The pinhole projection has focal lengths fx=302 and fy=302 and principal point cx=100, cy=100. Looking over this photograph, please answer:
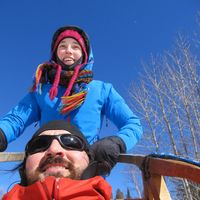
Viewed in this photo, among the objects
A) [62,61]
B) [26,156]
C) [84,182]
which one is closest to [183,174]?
[84,182]

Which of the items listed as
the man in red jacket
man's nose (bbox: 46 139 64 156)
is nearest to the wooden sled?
the man in red jacket

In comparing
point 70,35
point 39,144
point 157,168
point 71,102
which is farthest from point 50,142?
point 70,35

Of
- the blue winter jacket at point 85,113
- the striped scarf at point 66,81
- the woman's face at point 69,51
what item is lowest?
the blue winter jacket at point 85,113

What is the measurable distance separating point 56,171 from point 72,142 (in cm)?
19

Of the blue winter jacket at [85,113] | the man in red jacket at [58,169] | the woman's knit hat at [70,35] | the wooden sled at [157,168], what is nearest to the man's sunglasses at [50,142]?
the man in red jacket at [58,169]

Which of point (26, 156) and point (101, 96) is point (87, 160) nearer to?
point (26, 156)

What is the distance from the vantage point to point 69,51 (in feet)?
7.08

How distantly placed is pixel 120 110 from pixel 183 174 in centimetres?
83

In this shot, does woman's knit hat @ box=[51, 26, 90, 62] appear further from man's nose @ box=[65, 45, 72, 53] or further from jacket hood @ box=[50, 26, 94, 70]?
man's nose @ box=[65, 45, 72, 53]

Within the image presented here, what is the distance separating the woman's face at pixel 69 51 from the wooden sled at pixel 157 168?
79cm

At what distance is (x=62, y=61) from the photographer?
212 cm

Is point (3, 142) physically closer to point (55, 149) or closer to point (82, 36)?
point (55, 149)

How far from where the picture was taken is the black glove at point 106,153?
1405mm

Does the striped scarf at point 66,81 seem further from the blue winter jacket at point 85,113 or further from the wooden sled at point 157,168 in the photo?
the wooden sled at point 157,168
